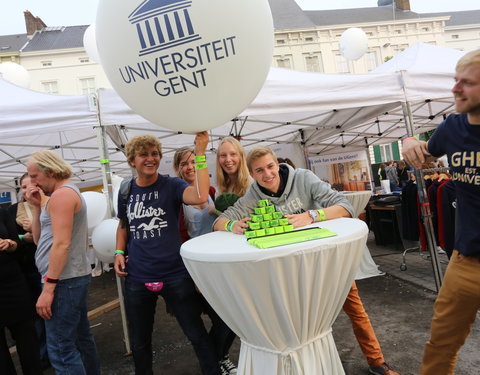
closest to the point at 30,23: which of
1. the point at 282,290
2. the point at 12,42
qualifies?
the point at 12,42

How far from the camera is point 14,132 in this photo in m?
2.76

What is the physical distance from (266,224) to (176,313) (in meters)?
0.88

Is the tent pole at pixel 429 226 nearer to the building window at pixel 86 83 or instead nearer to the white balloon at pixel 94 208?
the white balloon at pixel 94 208

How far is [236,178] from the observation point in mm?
2266

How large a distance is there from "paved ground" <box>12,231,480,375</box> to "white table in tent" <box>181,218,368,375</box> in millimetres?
1098

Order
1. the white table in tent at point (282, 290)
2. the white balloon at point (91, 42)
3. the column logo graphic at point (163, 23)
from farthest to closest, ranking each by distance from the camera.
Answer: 1. the white balloon at point (91, 42)
2. the column logo graphic at point (163, 23)
3. the white table in tent at point (282, 290)

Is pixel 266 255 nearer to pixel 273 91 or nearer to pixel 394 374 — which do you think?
pixel 394 374

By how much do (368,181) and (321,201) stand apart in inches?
248

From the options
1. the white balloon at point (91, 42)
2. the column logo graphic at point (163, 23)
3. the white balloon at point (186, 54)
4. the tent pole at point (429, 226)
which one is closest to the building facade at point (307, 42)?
the white balloon at point (91, 42)

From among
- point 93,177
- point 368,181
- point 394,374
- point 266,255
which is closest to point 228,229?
point 266,255

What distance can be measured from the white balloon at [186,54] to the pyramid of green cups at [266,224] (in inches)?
21.0

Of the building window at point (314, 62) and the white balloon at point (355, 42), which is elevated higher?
the building window at point (314, 62)

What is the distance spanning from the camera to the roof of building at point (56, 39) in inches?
960

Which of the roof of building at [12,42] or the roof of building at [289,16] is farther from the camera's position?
the roof of building at [289,16]
